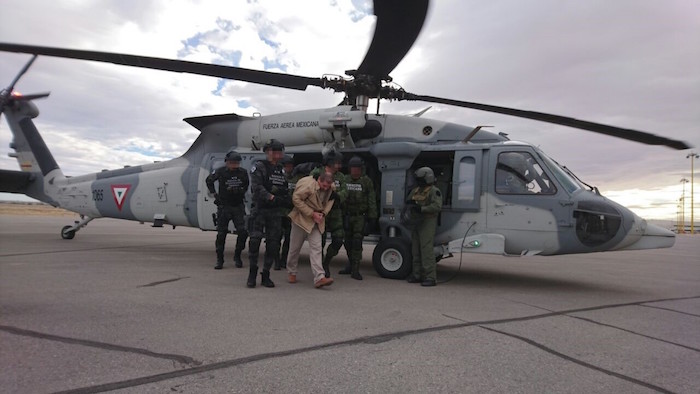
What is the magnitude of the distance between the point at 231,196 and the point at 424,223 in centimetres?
310

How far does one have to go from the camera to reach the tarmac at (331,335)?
2.62 m

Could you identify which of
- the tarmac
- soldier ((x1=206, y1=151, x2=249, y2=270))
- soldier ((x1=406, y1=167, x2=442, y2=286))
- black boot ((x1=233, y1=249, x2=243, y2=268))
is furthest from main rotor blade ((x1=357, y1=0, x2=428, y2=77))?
black boot ((x1=233, y1=249, x2=243, y2=268))

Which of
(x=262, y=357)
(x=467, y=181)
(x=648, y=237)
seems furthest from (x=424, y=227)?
(x=262, y=357)

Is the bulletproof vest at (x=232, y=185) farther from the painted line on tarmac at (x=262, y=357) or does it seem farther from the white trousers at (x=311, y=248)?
the painted line on tarmac at (x=262, y=357)

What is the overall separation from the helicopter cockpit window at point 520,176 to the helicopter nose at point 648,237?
1.28 metres

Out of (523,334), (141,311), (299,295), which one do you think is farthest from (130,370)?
(523,334)

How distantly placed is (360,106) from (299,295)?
3.43 meters

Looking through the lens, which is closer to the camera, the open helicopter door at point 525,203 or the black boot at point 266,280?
the black boot at point 266,280

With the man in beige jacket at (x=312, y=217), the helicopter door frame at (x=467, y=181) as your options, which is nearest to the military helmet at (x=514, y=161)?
the helicopter door frame at (x=467, y=181)

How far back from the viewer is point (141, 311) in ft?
13.4

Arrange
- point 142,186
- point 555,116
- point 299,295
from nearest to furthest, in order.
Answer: point 299,295
point 555,116
point 142,186

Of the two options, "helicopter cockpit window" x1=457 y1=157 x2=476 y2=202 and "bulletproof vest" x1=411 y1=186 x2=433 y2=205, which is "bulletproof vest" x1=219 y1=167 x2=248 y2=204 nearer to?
"bulletproof vest" x1=411 y1=186 x2=433 y2=205

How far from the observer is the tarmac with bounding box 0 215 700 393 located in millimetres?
2619

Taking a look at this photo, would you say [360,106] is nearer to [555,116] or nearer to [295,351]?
[555,116]
